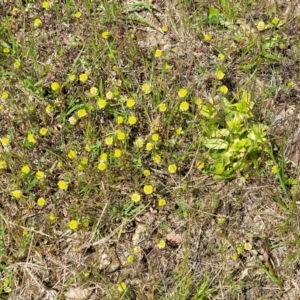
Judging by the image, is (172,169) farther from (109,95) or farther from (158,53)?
(158,53)

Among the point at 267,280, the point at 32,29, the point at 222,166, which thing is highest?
the point at 32,29

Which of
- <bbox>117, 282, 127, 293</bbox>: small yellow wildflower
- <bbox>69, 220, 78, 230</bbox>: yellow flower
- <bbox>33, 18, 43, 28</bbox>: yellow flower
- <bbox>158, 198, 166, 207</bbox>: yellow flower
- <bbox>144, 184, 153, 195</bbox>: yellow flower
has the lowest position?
<bbox>117, 282, 127, 293</bbox>: small yellow wildflower

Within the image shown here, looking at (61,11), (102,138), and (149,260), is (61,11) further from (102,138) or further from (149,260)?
(149,260)

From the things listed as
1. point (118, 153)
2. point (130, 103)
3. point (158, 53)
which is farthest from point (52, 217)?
point (158, 53)

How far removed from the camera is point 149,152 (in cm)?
292

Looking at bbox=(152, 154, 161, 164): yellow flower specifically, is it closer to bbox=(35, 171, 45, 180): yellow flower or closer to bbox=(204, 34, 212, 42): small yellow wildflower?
bbox=(35, 171, 45, 180): yellow flower

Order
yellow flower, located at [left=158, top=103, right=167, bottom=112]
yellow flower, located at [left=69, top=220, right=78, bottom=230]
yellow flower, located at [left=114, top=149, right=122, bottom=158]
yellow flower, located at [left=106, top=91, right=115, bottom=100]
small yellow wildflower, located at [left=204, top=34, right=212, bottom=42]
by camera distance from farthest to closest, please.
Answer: small yellow wildflower, located at [left=204, top=34, right=212, bottom=42], yellow flower, located at [left=106, top=91, right=115, bottom=100], yellow flower, located at [left=158, top=103, right=167, bottom=112], yellow flower, located at [left=114, top=149, right=122, bottom=158], yellow flower, located at [left=69, top=220, right=78, bottom=230]

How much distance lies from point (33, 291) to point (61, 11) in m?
1.72

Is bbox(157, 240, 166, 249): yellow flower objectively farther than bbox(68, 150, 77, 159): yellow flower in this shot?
No

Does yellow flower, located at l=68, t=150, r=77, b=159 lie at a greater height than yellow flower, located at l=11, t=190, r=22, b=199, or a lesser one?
greater

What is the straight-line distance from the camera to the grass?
266cm

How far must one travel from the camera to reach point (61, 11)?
134 inches

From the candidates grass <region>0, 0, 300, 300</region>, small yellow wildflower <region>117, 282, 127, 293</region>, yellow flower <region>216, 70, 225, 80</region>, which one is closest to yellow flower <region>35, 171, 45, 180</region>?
grass <region>0, 0, 300, 300</region>

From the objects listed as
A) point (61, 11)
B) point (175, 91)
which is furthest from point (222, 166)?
point (61, 11)
